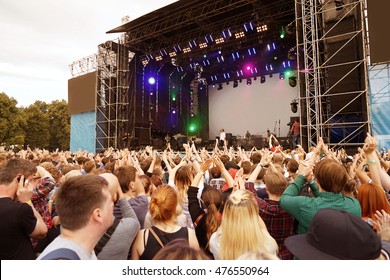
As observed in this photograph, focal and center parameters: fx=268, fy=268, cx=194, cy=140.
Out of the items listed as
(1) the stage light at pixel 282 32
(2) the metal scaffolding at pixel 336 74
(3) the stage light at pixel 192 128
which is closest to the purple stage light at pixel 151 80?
(3) the stage light at pixel 192 128

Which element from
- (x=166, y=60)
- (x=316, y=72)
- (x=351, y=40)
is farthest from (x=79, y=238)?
(x=166, y=60)

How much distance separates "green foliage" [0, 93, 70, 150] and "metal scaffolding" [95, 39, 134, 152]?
16.8m

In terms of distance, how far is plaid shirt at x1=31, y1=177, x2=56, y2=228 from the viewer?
9.27ft

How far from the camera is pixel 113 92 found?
58.9 feet

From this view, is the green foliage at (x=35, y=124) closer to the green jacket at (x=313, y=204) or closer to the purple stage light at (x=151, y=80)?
the purple stage light at (x=151, y=80)

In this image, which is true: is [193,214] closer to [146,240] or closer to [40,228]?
[146,240]

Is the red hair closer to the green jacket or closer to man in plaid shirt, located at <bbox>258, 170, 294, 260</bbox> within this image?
the green jacket

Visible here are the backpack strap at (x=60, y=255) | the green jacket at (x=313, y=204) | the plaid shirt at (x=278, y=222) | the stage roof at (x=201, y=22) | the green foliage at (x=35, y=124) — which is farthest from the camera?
the green foliage at (x=35, y=124)

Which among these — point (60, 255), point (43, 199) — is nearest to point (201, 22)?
point (43, 199)

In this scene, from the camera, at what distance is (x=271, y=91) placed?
19.4 m

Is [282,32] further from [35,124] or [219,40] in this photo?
[35,124]

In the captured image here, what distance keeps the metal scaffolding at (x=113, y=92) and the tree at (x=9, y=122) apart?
16652mm

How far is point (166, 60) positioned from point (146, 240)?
1784cm

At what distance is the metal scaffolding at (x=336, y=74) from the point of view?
417 inches
